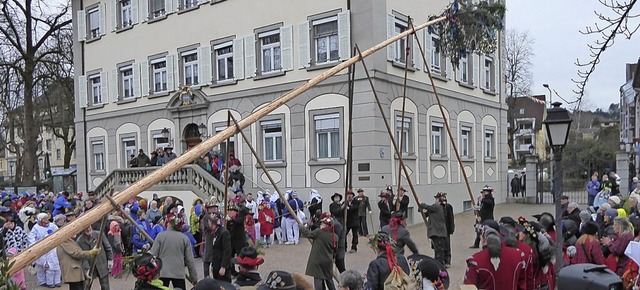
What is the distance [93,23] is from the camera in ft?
90.0

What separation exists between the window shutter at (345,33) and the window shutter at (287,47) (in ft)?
6.84

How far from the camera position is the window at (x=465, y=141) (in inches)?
931

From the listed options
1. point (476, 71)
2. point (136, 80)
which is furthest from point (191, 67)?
point (476, 71)

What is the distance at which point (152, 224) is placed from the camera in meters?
13.7

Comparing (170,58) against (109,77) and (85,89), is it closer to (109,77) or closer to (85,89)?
(109,77)

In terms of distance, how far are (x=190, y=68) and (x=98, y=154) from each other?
25.0 feet

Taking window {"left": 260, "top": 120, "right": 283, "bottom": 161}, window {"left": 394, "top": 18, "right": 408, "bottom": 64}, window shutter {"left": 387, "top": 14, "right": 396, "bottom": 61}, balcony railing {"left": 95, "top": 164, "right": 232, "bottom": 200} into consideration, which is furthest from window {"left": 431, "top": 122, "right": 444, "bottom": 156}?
balcony railing {"left": 95, "top": 164, "right": 232, "bottom": 200}

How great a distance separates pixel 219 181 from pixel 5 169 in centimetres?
Result: 8475

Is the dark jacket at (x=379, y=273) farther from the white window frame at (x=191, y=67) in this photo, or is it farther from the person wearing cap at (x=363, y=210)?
the white window frame at (x=191, y=67)

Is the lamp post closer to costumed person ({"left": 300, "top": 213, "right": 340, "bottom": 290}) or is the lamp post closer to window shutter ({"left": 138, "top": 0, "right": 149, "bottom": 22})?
costumed person ({"left": 300, "top": 213, "right": 340, "bottom": 290})

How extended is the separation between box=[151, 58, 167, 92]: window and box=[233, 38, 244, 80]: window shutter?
4.19 m

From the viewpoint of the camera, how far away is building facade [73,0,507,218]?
18.7 m

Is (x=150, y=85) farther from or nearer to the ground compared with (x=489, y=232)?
farther from the ground

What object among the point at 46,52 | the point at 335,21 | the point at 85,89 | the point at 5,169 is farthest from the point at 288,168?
the point at 5,169
